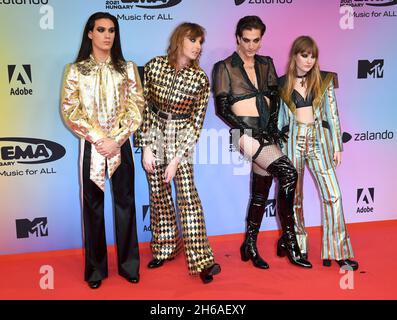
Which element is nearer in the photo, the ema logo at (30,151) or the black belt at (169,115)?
the black belt at (169,115)

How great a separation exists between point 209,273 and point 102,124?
1.29 meters

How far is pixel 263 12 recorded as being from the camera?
413 cm

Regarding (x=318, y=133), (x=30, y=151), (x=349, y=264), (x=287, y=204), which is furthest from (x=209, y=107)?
(x=349, y=264)

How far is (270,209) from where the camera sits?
14.8 feet

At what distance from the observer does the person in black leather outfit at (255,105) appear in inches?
142

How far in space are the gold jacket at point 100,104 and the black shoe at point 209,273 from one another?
0.94 meters

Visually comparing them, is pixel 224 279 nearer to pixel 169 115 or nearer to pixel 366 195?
pixel 169 115

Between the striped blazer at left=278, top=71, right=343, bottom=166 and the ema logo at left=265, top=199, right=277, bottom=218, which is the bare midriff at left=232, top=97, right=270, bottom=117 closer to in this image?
the striped blazer at left=278, top=71, right=343, bottom=166

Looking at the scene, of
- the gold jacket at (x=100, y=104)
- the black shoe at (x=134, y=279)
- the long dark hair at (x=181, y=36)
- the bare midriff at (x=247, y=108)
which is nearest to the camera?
the gold jacket at (x=100, y=104)

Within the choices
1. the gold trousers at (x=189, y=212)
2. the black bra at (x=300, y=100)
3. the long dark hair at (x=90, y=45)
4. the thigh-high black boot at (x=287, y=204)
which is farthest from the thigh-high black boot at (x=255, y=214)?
the long dark hair at (x=90, y=45)

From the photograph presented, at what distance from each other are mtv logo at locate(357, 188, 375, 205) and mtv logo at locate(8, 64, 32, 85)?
3.09m

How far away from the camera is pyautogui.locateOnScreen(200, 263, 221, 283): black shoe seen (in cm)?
352

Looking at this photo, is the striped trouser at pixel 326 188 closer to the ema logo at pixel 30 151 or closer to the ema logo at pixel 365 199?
the ema logo at pixel 365 199

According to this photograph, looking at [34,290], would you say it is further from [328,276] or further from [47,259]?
[328,276]
